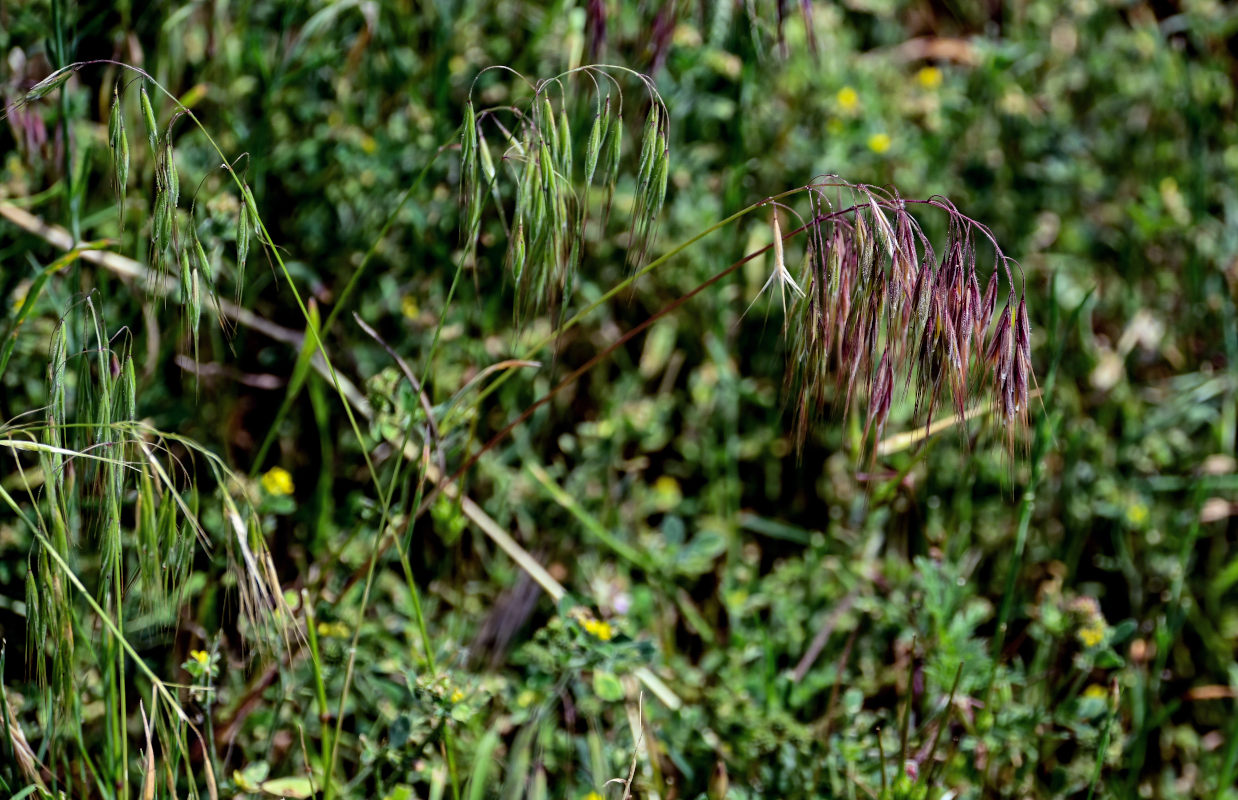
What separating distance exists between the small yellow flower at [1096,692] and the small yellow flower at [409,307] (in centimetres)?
149

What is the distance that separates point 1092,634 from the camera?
172 cm

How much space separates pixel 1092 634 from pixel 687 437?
990mm

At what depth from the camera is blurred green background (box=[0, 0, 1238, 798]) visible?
5.62ft

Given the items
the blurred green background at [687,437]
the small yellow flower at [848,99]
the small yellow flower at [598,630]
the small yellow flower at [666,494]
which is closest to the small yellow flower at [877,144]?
the blurred green background at [687,437]

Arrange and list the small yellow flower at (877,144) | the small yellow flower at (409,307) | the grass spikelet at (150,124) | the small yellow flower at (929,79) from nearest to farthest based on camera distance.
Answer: the grass spikelet at (150,124) < the small yellow flower at (409,307) < the small yellow flower at (877,144) < the small yellow flower at (929,79)

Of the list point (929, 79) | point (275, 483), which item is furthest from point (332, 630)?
point (929, 79)

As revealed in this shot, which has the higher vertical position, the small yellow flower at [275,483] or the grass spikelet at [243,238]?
the grass spikelet at [243,238]

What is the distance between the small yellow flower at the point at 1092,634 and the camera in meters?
1.71

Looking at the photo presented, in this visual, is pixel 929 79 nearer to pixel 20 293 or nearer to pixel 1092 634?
pixel 1092 634

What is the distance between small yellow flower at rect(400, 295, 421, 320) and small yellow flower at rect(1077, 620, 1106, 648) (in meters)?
1.42

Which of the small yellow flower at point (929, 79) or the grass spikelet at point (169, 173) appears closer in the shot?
the grass spikelet at point (169, 173)

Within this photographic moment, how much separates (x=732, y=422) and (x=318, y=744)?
1108mm

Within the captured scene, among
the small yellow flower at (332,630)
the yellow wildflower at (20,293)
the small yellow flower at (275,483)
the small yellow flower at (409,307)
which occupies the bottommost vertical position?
the small yellow flower at (332,630)

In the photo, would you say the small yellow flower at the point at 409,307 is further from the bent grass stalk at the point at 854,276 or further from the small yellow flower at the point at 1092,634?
the small yellow flower at the point at 1092,634
